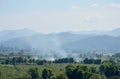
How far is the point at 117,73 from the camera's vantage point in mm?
46531

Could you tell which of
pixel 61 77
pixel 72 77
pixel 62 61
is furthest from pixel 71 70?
pixel 62 61

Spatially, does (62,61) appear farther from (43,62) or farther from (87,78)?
(87,78)

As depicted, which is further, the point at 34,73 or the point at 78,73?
the point at 34,73

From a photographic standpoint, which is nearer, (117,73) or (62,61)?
(117,73)

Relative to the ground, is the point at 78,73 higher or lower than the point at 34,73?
lower

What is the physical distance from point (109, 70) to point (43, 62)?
90.0ft

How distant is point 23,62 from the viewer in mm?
74938

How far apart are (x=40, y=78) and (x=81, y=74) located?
7.40 meters

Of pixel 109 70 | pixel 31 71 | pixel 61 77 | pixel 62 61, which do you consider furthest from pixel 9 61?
pixel 61 77

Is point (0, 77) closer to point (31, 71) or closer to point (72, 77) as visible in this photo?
point (31, 71)

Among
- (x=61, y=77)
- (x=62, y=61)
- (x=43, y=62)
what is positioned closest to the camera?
(x=61, y=77)

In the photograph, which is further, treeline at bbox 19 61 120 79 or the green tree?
the green tree

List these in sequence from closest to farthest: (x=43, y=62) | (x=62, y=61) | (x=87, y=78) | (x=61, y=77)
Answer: (x=61, y=77) < (x=87, y=78) < (x=43, y=62) < (x=62, y=61)

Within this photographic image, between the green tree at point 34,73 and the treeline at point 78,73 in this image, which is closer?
the treeline at point 78,73
